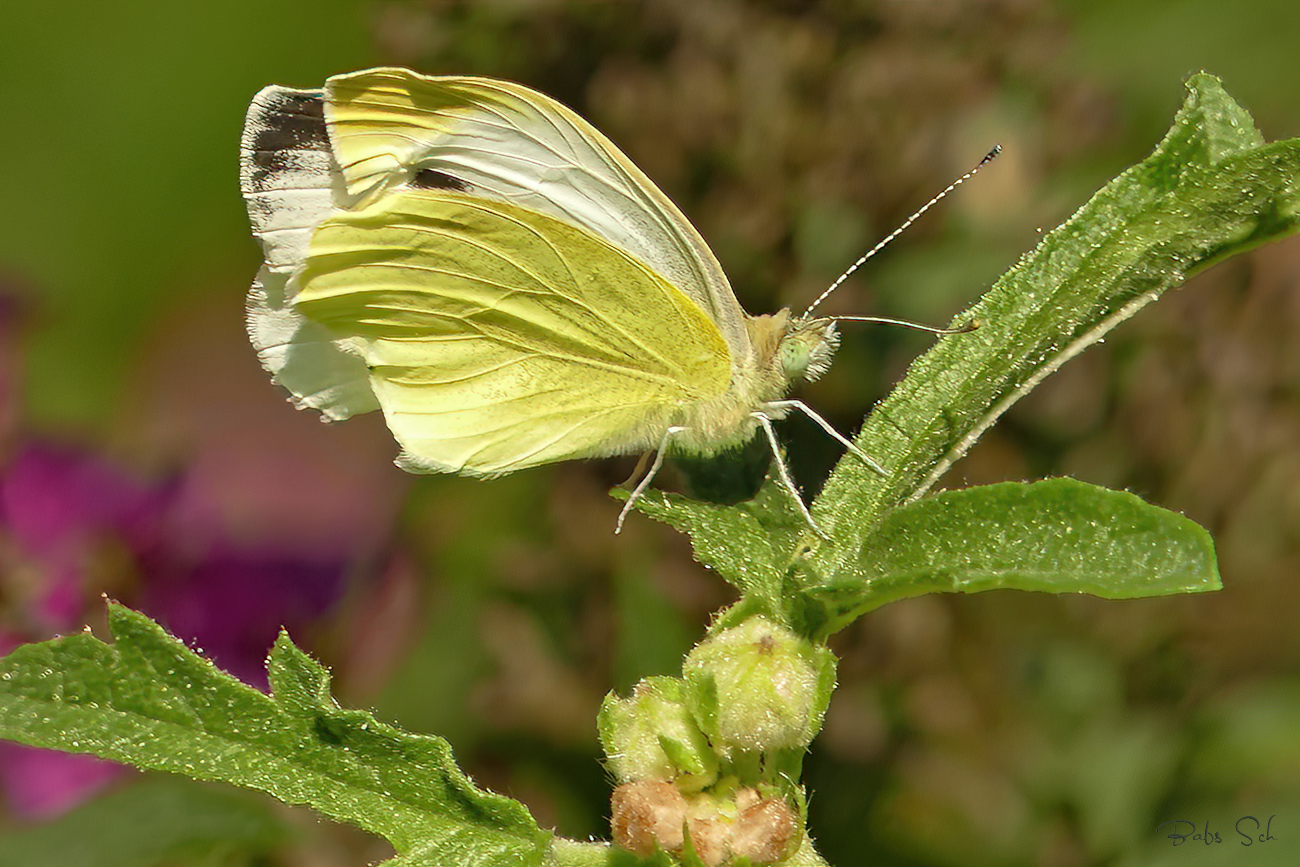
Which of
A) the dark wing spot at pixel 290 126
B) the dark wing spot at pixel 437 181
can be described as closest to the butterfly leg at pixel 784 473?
the dark wing spot at pixel 437 181

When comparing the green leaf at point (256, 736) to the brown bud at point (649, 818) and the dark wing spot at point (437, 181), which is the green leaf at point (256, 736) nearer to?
the brown bud at point (649, 818)

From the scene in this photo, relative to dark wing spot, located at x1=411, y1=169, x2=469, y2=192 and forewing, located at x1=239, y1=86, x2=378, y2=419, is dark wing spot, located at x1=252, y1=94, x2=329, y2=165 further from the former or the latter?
dark wing spot, located at x1=411, y1=169, x2=469, y2=192

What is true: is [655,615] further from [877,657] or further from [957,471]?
[957,471]

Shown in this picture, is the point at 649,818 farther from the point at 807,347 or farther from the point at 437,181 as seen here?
the point at 437,181

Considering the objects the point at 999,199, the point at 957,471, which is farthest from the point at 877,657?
the point at 999,199

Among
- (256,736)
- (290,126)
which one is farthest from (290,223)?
(256,736)

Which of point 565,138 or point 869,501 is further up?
point 565,138
